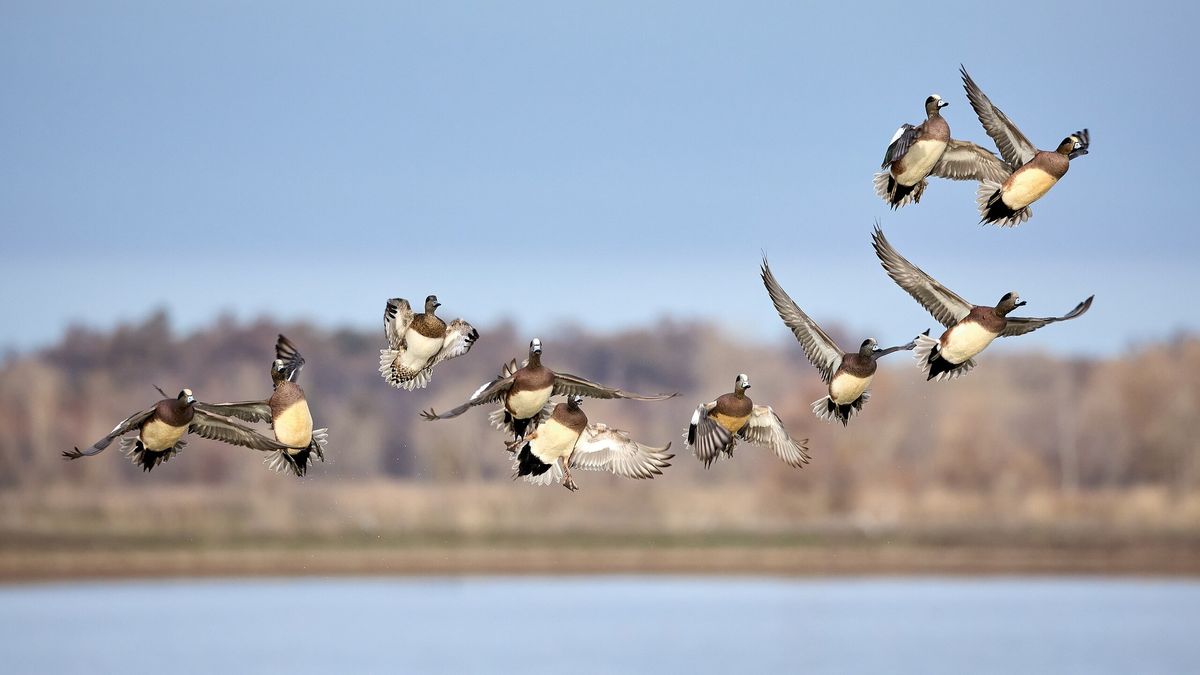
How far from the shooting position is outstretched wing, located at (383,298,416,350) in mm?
15227

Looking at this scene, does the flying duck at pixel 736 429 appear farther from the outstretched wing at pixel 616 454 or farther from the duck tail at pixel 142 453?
the duck tail at pixel 142 453

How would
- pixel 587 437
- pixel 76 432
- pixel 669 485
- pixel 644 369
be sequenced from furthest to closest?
pixel 644 369 → pixel 76 432 → pixel 669 485 → pixel 587 437

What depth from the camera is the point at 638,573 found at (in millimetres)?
56250

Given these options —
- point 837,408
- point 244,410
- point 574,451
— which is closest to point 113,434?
point 244,410

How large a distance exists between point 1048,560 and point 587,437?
134 ft

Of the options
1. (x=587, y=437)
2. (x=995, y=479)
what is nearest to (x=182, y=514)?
(x=995, y=479)

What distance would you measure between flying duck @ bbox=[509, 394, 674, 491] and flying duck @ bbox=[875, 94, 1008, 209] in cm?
289

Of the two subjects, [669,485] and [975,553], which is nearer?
[975,553]

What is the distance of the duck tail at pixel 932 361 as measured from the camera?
46.5ft

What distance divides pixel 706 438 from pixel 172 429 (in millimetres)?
4077

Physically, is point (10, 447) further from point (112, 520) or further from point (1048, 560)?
point (1048, 560)

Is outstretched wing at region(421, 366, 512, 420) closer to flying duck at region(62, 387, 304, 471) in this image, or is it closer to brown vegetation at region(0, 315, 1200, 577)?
flying duck at region(62, 387, 304, 471)

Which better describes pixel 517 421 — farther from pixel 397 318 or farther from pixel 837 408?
pixel 837 408

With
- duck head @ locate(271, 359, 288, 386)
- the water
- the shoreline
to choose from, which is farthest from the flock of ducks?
the shoreline
